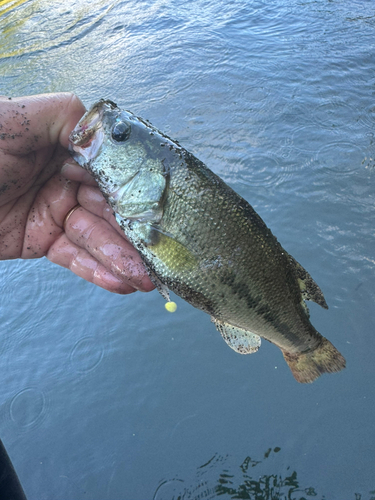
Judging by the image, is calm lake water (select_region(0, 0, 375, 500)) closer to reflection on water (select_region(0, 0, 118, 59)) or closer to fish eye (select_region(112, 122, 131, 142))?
fish eye (select_region(112, 122, 131, 142))

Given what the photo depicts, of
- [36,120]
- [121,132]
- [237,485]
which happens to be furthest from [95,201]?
[237,485]

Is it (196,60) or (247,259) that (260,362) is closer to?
(247,259)

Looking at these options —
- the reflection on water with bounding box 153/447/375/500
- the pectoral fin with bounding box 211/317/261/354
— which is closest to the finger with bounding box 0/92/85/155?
the pectoral fin with bounding box 211/317/261/354

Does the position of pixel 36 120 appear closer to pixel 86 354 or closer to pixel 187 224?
pixel 187 224

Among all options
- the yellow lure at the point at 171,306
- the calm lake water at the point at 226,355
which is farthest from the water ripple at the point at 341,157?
the yellow lure at the point at 171,306

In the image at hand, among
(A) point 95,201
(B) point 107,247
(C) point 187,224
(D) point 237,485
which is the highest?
(C) point 187,224
